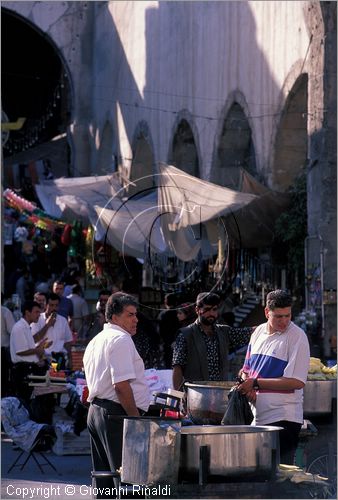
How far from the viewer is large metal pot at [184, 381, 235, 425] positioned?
6.87 metres

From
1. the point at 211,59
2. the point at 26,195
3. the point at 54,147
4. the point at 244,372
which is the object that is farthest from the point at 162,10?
Answer: the point at 244,372

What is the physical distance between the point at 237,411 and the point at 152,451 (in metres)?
1.06

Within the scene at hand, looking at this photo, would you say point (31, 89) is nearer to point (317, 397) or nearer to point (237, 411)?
point (317, 397)

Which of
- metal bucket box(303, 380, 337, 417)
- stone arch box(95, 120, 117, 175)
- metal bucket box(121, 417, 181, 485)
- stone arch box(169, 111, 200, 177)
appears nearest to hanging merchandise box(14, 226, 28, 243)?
stone arch box(169, 111, 200, 177)

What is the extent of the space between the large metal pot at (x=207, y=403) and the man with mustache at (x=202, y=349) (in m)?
1.13

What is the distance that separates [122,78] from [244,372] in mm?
20984

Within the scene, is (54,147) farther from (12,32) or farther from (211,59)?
(211,59)

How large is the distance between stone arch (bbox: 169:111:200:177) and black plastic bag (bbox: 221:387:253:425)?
51.3ft

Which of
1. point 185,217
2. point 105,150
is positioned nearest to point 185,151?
point 105,150

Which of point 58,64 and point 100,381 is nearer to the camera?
point 100,381

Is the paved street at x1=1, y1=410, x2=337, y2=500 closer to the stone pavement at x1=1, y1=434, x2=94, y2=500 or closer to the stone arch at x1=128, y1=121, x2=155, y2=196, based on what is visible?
the stone pavement at x1=1, y1=434, x2=94, y2=500

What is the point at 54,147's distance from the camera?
32531 millimetres

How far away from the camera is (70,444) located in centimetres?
1064

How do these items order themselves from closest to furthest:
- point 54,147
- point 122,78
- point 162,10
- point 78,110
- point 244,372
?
1. point 244,372
2. point 162,10
3. point 122,78
4. point 78,110
5. point 54,147
